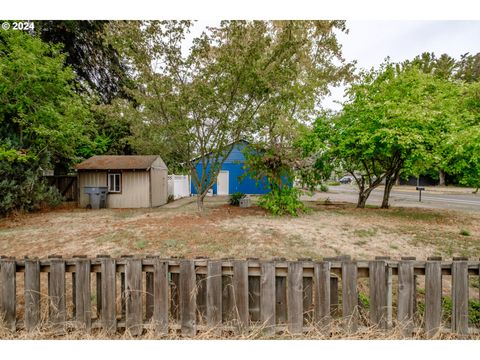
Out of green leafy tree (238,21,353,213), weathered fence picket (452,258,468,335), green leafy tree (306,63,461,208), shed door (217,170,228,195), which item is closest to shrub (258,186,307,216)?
green leafy tree (238,21,353,213)

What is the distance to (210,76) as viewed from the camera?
7848 millimetres

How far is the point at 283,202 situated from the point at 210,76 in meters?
5.34

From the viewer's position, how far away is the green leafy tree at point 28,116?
27.5 ft

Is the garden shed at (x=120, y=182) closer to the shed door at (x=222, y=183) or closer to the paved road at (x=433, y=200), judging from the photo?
the shed door at (x=222, y=183)

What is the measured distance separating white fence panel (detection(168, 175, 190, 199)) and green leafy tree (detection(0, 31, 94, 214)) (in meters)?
7.87

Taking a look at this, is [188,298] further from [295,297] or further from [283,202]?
[283,202]

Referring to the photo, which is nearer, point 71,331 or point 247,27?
point 71,331

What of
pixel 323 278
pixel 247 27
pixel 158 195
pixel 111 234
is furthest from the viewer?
pixel 158 195

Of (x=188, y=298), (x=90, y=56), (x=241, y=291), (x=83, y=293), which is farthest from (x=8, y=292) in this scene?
(x=90, y=56)

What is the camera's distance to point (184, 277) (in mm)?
2307

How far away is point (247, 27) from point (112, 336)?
7801 millimetres

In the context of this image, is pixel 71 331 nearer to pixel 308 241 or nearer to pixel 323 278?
pixel 323 278

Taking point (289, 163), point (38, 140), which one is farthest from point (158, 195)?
point (289, 163)

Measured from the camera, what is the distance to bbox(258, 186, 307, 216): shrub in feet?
30.6
